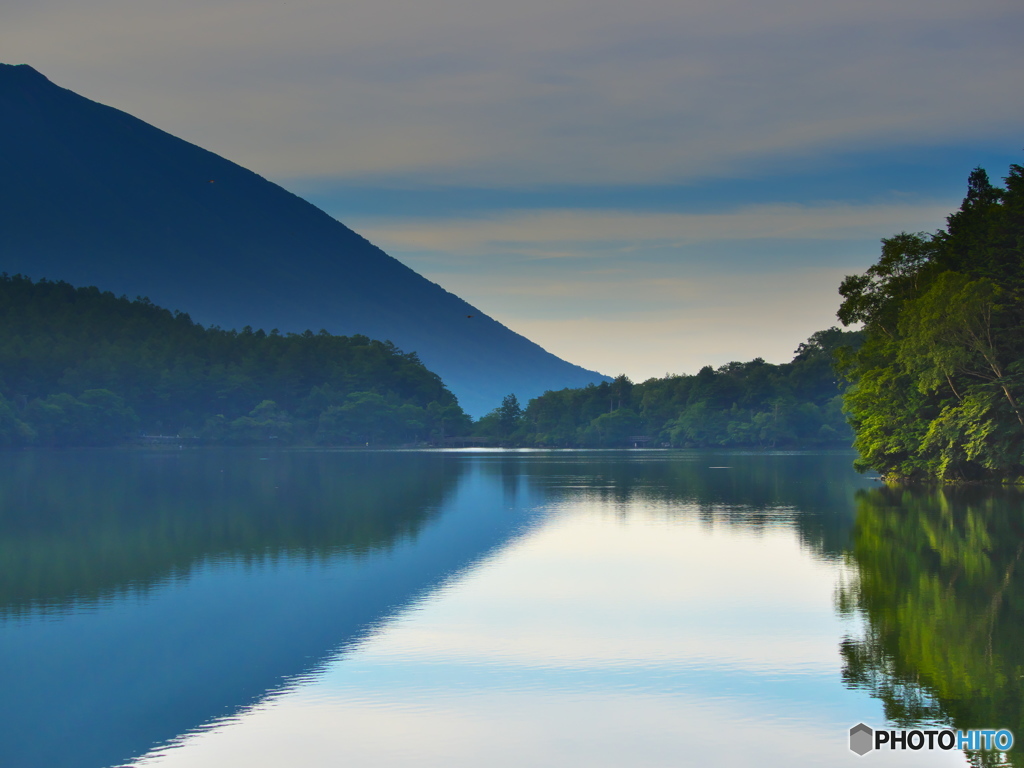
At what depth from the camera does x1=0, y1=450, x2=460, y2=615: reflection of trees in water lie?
19516 millimetres

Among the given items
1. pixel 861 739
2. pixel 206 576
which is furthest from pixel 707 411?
pixel 861 739

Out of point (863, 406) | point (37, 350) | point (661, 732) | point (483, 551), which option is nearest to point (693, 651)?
point (661, 732)

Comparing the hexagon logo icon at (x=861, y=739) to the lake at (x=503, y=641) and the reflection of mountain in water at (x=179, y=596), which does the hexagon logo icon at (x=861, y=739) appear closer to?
the lake at (x=503, y=641)

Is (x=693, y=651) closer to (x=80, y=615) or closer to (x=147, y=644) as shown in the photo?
(x=147, y=644)

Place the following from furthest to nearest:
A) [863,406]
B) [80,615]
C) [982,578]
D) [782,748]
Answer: [863,406] → [982,578] → [80,615] → [782,748]

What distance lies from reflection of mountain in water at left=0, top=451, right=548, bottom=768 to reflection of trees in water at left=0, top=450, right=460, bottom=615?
0.25 ft

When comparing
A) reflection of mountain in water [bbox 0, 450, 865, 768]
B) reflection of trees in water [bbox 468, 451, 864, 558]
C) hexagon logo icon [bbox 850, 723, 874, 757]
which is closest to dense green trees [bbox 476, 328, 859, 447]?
reflection of trees in water [bbox 468, 451, 864, 558]

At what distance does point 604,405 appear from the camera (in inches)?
6939

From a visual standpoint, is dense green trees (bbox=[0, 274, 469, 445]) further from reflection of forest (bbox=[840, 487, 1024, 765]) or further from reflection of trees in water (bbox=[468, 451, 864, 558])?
reflection of forest (bbox=[840, 487, 1024, 765])

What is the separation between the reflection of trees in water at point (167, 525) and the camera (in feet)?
64.0

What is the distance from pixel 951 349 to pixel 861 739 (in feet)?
114

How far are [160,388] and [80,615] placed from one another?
5698 inches

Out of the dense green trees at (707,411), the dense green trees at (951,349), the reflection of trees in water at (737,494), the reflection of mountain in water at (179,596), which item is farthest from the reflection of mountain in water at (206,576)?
the dense green trees at (707,411)

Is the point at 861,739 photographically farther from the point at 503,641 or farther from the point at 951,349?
the point at 951,349
